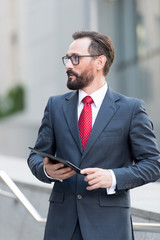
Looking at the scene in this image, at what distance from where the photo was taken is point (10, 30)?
28.4m

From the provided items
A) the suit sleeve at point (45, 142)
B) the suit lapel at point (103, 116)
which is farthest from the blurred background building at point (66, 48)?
the suit lapel at point (103, 116)

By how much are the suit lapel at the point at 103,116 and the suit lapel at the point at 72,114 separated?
0.08 m

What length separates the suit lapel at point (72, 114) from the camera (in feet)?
8.92

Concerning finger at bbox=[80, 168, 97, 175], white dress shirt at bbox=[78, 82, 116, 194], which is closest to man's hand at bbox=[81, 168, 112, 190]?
finger at bbox=[80, 168, 97, 175]

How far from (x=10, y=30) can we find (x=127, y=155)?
87.1ft

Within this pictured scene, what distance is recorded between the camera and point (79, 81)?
2.74 meters

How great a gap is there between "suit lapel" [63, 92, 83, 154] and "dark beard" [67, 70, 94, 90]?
0.40 ft

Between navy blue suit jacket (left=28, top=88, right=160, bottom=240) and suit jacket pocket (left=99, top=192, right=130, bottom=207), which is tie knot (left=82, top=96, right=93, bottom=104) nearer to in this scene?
navy blue suit jacket (left=28, top=88, right=160, bottom=240)

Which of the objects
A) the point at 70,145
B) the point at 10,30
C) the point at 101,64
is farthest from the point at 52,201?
the point at 10,30

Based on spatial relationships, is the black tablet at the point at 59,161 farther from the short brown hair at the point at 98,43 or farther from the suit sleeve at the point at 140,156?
the short brown hair at the point at 98,43

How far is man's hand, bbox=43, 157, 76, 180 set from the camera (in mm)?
2508

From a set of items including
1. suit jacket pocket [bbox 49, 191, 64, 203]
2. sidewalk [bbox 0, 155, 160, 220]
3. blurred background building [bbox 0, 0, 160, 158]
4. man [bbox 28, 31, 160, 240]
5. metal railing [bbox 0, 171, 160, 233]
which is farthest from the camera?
blurred background building [bbox 0, 0, 160, 158]

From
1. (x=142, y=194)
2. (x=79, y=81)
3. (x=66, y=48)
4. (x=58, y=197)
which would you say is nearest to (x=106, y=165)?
(x=58, y=197)

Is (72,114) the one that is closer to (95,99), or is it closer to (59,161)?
(95,99)
